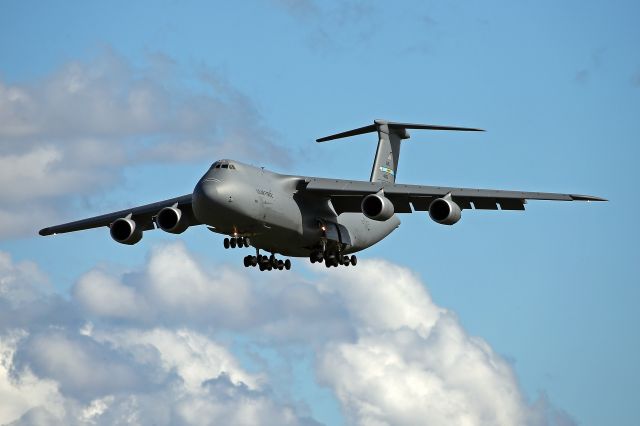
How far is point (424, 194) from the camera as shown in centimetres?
4012

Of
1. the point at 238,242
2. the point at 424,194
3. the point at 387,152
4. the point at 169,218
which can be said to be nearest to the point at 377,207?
the point at 424,194

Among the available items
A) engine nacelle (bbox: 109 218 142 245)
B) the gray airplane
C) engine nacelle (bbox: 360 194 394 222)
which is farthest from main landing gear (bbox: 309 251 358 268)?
engine nacelle (bbox: 109 218 142 245)

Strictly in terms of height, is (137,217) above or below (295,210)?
below

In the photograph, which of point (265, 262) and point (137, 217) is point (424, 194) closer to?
point (265, 262)

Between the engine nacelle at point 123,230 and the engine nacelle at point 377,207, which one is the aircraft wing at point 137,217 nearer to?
the engine nacelle at point 123,230

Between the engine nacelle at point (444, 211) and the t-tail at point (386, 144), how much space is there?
18.6 feet

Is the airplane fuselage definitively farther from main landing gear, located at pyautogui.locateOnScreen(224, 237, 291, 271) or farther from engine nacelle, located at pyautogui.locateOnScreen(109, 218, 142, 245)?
engine nacelle, located at pyautogui.locateOnScreen(109, 218, 142, 245)

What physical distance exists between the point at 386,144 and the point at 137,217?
25.3 ft

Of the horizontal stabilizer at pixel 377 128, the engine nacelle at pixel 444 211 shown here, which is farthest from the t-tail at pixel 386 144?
the engine nacelle at pixel 444 211

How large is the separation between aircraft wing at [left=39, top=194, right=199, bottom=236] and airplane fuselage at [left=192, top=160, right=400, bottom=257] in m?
2.62

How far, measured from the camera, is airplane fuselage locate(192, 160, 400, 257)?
3747 centimetres

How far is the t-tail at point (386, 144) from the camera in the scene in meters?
45.2

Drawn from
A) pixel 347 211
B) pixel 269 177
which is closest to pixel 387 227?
pixel 347 211

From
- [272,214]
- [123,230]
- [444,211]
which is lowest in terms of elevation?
[123,230]
